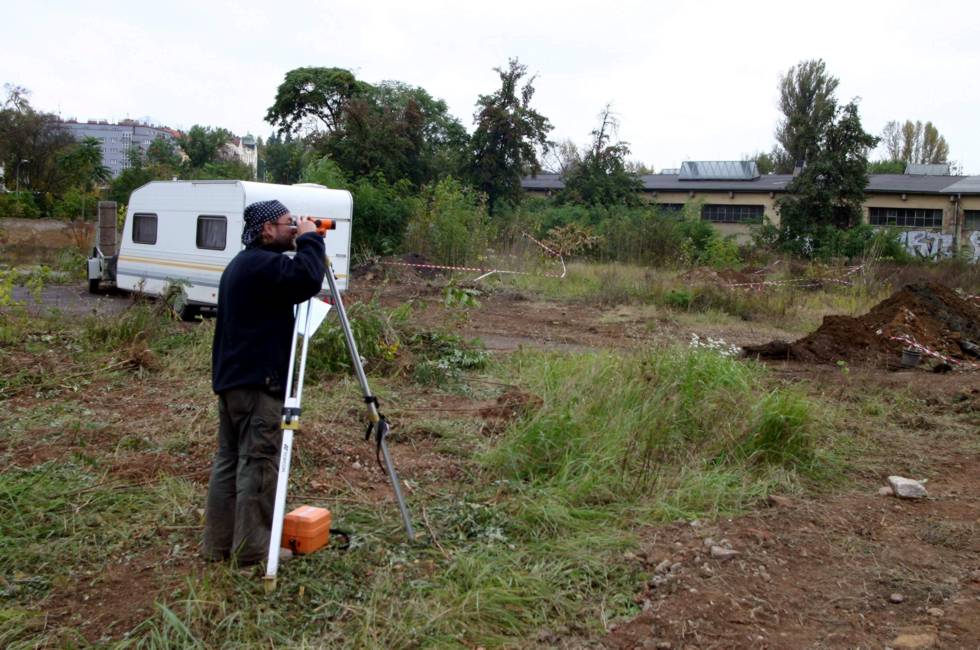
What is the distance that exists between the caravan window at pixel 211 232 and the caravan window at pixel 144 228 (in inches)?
68.3

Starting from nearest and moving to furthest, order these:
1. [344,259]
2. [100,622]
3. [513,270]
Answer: [100,622], [344,259], [513,270]

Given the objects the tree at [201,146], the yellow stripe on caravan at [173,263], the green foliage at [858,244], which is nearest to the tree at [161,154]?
the tree at [201,146]

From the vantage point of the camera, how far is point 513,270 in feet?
77.7

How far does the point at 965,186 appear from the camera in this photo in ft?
135

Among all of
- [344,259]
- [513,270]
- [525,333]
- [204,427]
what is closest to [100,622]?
[204,427]

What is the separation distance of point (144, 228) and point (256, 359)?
14066mm

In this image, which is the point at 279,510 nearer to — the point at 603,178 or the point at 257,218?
the point at 257,218

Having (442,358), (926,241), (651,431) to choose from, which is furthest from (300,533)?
(926,241)

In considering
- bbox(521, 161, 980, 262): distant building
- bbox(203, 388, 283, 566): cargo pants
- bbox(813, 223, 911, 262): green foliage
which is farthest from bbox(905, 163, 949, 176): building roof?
bbox(203, 388, 283, 566): cargo pants

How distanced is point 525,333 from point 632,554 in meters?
9.81

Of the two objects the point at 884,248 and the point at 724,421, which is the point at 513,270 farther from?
the point at 724,421

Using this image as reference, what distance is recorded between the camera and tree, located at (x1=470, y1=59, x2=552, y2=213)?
3703 cm

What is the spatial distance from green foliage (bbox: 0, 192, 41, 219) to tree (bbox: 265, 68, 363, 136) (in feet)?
45.9

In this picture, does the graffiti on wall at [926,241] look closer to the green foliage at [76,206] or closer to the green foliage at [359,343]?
the green foliage at [359,343]
